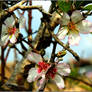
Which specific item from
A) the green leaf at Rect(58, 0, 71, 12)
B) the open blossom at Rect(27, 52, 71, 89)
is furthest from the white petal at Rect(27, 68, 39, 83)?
the green leaf at Rect(58, 0, 71, 12)

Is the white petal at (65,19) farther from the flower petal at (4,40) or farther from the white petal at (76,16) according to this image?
the flower petal at (4,40)

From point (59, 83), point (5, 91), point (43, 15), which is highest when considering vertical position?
point (43, 15)

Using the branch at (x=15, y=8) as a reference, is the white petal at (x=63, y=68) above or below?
below

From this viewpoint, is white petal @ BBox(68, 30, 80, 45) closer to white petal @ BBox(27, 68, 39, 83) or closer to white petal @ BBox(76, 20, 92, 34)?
white petal @ BBox(76, 20, 92, 34)

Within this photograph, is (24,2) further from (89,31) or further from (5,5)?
(89,31)

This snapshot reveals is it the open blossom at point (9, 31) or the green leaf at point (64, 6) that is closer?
the green leaf at point (64, 6)

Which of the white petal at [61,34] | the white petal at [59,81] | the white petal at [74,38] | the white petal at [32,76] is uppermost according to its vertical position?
the white petal at [61,34]

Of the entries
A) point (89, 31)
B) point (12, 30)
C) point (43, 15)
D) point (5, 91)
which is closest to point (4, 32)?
point (12, 30)

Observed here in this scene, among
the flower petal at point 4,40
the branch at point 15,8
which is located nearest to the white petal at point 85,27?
the branch at point 15,8
